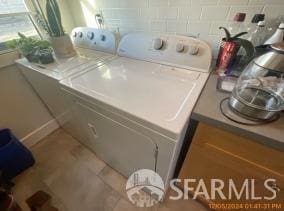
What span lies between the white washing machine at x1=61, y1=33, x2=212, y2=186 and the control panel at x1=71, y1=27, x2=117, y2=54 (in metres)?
0.16

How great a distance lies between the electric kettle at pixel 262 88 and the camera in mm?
608

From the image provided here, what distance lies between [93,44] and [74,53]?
0.21 meters

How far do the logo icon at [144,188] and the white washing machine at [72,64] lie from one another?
0.75 m

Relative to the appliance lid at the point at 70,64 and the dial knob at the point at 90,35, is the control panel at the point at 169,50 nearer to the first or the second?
the appliance lid at the point at 70,64

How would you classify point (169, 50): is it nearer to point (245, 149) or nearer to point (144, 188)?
point (245, 149)

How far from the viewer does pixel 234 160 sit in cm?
76

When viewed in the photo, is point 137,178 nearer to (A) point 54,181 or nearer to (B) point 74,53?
(A) point 54,181

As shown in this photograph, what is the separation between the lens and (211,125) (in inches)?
27.0

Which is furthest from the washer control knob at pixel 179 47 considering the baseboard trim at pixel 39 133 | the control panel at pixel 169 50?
the baseboard trim at pixel 39 133

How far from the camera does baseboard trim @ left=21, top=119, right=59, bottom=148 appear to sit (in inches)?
66.8

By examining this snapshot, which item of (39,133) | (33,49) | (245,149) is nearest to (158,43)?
(245,149)

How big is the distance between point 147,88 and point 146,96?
84mm

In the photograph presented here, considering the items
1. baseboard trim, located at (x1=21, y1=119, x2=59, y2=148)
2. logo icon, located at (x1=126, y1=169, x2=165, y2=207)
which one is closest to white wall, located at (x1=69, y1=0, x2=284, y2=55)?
logo icon, located at (x1=126, y1=169, x2=165, y2=207)

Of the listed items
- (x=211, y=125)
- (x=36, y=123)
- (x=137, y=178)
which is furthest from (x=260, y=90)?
(x=36, y=123)
